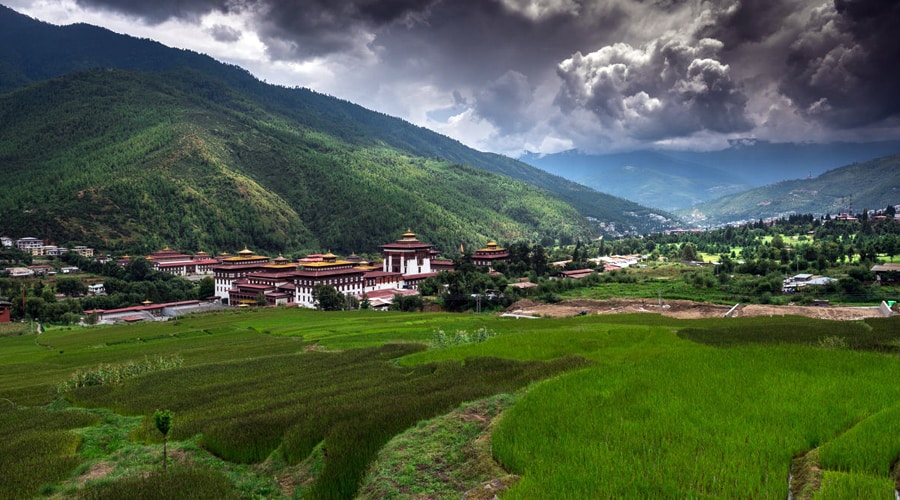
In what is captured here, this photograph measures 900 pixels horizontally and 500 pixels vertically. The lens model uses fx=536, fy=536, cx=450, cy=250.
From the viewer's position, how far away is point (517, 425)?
36.0 feet

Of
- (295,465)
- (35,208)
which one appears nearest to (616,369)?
(295,465)

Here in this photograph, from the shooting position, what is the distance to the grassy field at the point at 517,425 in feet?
27.9

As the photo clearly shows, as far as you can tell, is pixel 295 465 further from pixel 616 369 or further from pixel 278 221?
pixel 278 221

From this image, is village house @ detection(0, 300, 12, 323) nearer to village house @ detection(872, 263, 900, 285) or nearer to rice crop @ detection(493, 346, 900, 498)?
rice crop @ detection(493, 346, 900, 498)

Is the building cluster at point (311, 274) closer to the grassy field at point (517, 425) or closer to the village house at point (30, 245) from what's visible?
the village house at point (30, 245)

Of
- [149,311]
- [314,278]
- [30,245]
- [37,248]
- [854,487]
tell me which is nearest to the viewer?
[854,487]

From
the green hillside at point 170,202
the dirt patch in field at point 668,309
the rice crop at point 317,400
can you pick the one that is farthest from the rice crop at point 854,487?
the green hillside at point 170,202

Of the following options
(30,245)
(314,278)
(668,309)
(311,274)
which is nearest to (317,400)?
(668,309)

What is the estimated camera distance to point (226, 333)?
52969 mm

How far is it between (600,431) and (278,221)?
167872 millimetres

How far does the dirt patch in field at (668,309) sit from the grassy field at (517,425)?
993 inches

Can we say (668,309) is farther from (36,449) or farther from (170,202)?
(170,202)

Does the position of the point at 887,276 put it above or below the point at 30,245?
below

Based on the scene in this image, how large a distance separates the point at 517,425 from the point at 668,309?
179 ft
